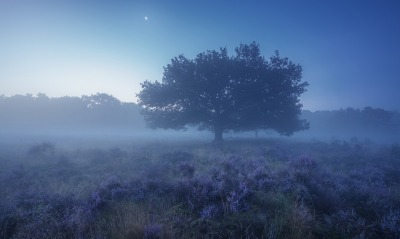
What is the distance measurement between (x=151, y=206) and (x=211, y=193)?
1.65 m

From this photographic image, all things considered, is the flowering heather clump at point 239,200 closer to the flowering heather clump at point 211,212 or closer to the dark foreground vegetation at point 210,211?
the dark foreground vegetation at point 210,211

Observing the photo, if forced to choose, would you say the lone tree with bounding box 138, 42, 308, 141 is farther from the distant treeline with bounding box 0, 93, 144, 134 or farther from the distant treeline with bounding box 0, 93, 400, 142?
the distant treeline with bounding box 0, 93, 144, 134

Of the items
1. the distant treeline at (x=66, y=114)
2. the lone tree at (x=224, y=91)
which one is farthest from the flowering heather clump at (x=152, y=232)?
the distant treeline at (x=66, y=114)

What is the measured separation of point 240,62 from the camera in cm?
2959

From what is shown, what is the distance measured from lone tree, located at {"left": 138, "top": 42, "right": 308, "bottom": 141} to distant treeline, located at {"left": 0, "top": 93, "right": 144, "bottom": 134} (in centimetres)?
5813

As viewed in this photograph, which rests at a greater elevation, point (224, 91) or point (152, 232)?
point (224, 91)

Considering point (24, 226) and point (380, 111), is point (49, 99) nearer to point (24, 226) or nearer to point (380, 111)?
point (24, 226)

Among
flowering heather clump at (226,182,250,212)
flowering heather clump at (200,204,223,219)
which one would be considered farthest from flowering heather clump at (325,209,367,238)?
flowering heather clump at (200,204,223,219)

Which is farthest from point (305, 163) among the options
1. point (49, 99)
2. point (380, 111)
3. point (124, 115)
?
point (49, 99)

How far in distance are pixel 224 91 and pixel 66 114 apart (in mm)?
73311

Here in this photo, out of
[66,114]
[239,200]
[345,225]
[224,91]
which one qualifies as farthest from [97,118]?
[345,225]

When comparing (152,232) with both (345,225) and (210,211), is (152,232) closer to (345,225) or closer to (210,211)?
(210,211)

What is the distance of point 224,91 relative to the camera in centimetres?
2967

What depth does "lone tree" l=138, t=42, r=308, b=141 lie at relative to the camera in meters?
29.0
